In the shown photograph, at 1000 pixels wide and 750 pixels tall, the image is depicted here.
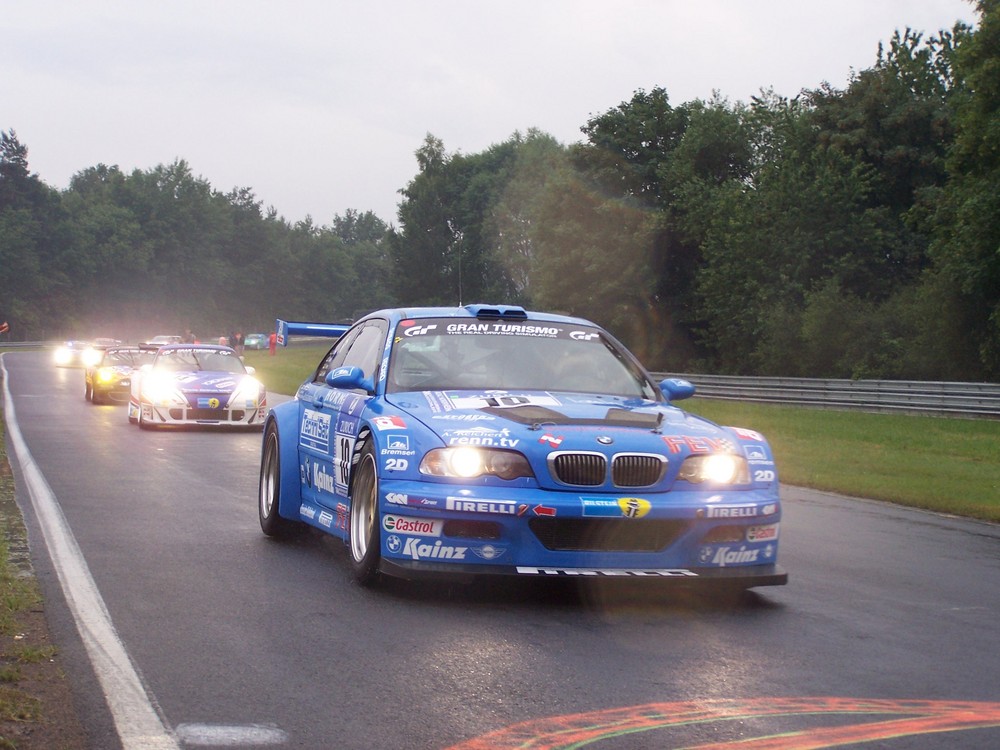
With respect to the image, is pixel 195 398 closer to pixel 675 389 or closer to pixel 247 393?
pixel 247 393

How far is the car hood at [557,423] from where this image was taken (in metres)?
6.81

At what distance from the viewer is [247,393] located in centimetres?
2220

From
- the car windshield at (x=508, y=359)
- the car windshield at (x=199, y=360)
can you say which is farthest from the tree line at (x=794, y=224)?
the car windshield at (x=508, y=359)

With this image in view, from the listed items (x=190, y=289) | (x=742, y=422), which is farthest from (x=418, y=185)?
(x=742, y=422)

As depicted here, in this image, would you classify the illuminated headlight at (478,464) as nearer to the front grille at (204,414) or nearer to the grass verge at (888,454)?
the grass verge at (888,454)

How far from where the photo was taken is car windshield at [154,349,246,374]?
23055 mm

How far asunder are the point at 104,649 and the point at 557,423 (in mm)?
2513

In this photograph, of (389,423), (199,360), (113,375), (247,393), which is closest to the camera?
(389,423)

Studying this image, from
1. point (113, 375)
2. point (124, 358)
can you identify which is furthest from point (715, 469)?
point (124, 358)

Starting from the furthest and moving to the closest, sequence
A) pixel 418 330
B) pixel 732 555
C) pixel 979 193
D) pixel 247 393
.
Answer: pixel 979 193, pixel 247 393, pixel 418 330, pixel 732 555

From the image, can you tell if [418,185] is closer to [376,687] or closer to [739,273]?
[739,273]

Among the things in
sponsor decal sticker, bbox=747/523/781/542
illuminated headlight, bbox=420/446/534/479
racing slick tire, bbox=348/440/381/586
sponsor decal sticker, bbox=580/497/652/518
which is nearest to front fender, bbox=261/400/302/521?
racing slick tire, bbox=348/440/381/586

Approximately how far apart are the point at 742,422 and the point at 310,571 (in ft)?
72.9

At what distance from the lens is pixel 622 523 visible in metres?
6.67
